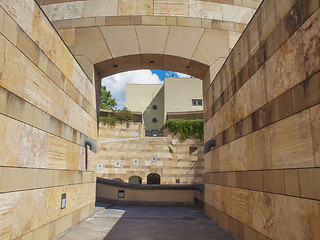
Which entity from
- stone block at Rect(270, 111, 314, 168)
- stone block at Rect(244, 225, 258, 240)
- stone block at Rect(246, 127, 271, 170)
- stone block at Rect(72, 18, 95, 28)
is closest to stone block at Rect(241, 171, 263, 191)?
stone block at Rect(246, 127, 271, 170)

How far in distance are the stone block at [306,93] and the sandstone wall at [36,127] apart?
3916mm

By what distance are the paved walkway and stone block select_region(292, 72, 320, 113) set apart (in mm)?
3631

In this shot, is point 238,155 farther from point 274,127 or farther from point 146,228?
point 146,228

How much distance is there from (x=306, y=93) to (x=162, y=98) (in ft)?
109

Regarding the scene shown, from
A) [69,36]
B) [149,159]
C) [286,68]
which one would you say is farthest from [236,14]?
[149,159]

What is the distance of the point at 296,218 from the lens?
3.44m

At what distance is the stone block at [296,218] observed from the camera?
309cm

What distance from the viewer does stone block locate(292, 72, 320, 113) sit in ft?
10.2

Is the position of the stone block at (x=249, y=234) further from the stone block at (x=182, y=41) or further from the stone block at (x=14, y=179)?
the stone block at (x=182, y=41)

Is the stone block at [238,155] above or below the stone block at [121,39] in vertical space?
below

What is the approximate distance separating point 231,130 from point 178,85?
1106 inches

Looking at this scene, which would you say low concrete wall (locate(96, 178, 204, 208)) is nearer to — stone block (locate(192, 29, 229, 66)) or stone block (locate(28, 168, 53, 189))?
stone block (locate(192, 29, 229, 66))

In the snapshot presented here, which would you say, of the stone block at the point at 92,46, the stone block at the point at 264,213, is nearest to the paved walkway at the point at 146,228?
the stone block at the point at 264,213

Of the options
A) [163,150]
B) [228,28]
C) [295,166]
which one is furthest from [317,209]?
[163,150]
